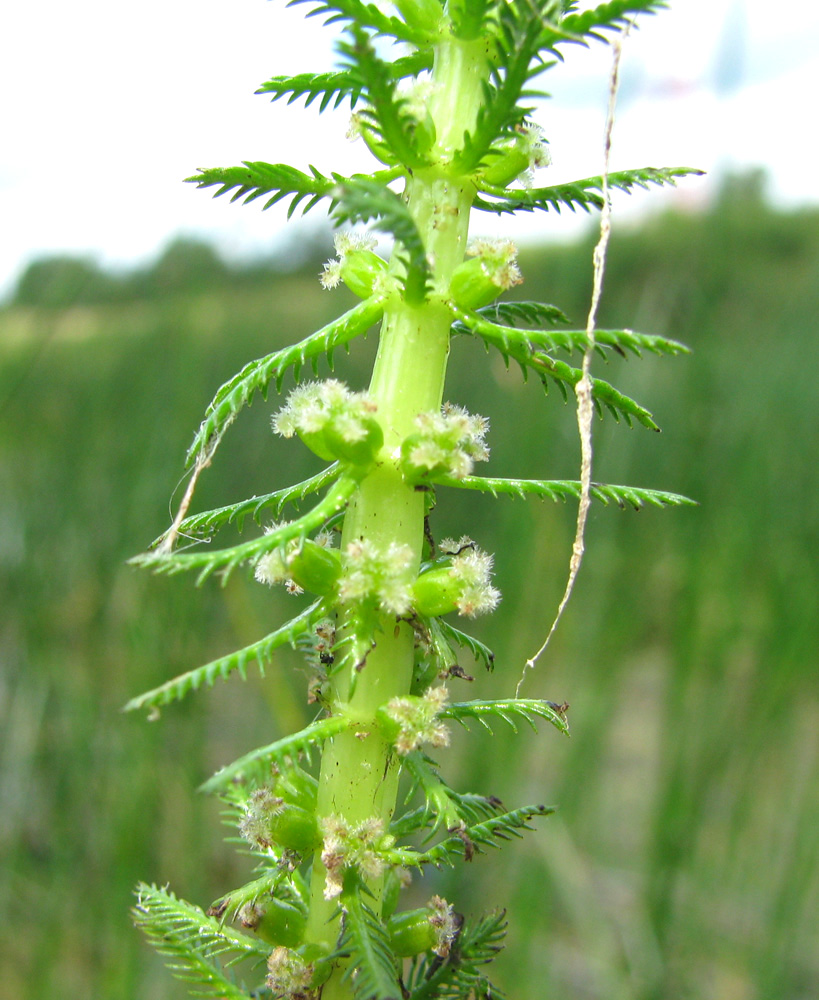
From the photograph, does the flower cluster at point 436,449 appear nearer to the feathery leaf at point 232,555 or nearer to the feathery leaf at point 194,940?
the feathery leaf at point 232,555

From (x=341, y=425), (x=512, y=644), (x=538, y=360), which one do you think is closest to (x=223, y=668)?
(x=341, y=425)

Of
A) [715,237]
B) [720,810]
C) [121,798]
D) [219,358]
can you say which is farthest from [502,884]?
[715,237]

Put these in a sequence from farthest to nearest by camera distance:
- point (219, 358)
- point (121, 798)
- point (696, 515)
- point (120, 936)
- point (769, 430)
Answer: point (219, 358)
point (769, 430)
point (696, 515)
point (121, 798)
point (120, 936)

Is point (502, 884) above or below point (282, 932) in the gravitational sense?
below

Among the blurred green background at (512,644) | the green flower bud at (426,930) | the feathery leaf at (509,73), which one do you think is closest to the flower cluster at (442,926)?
the green flower bud at (426,930)

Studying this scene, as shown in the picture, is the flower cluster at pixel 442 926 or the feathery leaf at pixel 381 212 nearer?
the feathery leaf at pixel 381 212

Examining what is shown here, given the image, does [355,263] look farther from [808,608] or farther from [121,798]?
[808,608]

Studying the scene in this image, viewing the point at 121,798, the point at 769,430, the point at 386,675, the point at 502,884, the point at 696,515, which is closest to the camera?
the point at 386,675
